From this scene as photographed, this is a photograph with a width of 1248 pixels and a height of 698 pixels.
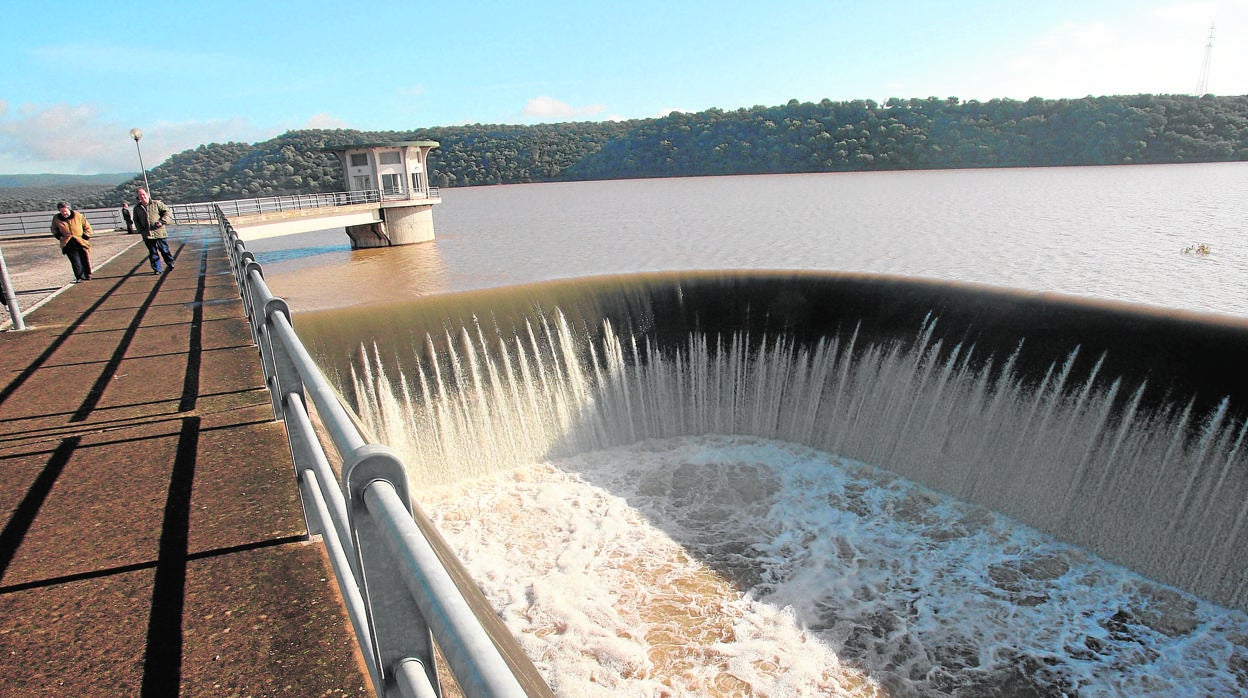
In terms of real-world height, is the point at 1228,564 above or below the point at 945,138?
below

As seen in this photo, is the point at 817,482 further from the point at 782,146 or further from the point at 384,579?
the point at 782,146

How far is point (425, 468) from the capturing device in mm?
13000

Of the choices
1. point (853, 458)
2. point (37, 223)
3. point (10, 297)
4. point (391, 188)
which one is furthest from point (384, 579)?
point (391, 188)

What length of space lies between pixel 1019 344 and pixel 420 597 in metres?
12.8

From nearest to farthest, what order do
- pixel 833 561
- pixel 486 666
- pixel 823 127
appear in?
1. pixel 486 666
2. pixel 833 561
3. pixel 823 127

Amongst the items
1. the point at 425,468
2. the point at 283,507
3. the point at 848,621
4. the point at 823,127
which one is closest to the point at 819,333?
the point at 848,621

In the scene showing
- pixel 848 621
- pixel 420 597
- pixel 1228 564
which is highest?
pixel 420 597

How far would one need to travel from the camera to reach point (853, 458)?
13.8 meters

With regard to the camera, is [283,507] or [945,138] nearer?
[283,507]

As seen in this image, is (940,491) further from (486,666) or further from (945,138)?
(945,138)

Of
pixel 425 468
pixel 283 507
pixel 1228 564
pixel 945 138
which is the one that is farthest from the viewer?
pixel 945 138

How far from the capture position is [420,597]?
113cm

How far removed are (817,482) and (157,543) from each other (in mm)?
11248

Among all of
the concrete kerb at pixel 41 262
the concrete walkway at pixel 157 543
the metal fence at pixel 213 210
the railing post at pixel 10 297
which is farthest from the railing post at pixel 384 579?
the metal fence at pixel 213 210
